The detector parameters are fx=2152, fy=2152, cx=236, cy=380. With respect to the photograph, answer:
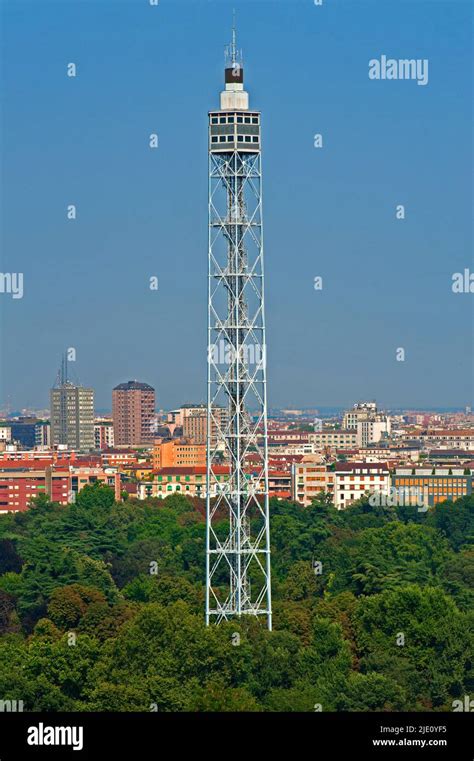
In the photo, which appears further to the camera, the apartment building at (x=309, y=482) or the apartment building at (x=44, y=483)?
the apartment building at (x=44, y=483)

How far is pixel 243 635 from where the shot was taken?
3847cm

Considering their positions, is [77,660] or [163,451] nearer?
[77,660]

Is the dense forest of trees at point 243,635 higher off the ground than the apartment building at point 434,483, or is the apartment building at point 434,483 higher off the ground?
the apartment building at point 434,483

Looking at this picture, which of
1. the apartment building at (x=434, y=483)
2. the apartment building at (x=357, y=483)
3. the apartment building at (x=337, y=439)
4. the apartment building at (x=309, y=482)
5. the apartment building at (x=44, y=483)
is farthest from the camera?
the apartment building at (x=337, y=439)

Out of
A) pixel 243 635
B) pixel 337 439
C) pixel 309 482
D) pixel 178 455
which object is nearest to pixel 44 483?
pixel 309 482

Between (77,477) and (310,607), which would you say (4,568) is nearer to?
(310,607)

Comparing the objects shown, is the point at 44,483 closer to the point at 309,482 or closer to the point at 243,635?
the point at 309,482

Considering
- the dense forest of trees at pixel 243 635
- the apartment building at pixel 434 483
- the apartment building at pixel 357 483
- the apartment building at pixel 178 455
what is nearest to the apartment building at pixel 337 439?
the apartment building at pixel 178 455

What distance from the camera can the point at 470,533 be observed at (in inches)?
3076

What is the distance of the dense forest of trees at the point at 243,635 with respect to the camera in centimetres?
3478

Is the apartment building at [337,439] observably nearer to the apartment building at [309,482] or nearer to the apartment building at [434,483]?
the apartment building at [434,483]

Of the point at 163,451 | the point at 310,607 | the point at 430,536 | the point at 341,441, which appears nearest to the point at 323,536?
the point at 430,536
